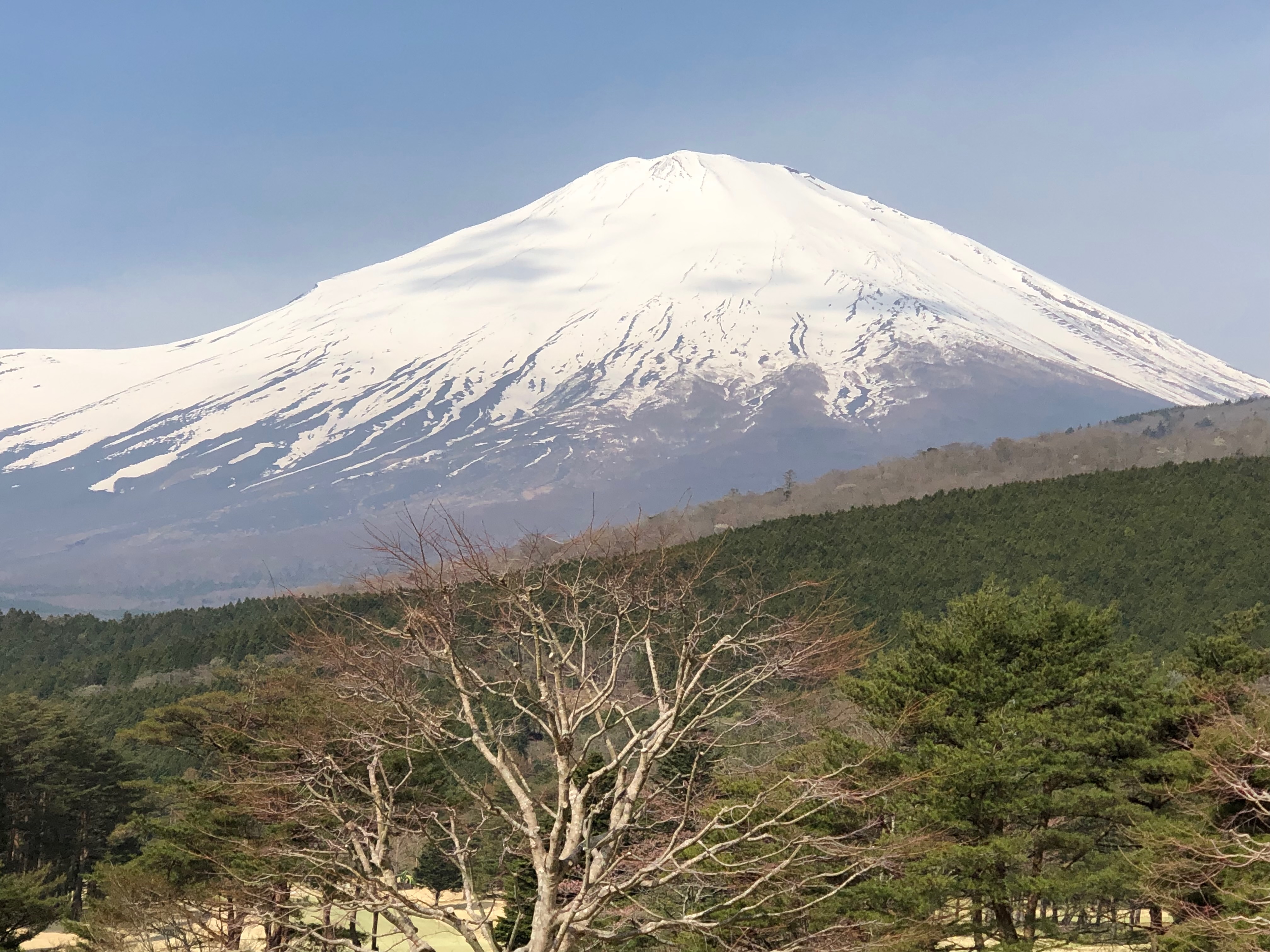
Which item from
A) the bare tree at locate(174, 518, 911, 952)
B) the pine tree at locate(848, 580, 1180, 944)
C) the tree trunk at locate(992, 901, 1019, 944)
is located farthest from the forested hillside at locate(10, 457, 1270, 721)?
the bare tree at locate(174, 518, 911, 952)

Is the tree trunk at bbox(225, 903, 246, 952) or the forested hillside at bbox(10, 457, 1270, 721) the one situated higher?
the tree trunk at bbox(225, 903, 246, 952)

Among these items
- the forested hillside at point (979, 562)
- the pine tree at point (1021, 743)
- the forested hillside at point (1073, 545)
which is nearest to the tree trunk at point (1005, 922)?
the pine tree at point (1021, 743)

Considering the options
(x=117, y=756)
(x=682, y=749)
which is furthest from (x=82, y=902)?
(x=682, y=749)

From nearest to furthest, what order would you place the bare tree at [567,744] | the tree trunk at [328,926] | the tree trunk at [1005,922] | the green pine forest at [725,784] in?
the bare tree at [567,744]
the tree trunk at [328,926]
the green pine forest at [725,784]
the tree trunk at [1005,922]

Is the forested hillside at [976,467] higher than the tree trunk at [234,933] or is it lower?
lower

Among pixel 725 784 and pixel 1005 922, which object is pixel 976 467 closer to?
pixel 1005 922

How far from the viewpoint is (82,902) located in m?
32.7

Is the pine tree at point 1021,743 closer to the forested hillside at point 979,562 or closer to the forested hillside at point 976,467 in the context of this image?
the forested hillside at point 979,562

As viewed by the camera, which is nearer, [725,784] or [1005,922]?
[725,784]

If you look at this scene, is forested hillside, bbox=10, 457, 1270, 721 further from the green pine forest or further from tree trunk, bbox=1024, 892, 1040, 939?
tree trunk, bbox=1024, 892, 1040, 939

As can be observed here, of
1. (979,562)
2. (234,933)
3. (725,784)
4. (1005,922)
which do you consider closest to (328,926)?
(234,933)

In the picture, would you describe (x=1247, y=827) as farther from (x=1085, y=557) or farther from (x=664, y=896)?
(x=1085, y=557)

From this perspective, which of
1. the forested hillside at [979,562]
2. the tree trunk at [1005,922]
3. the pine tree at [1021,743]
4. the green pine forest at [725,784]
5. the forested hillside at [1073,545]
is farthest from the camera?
the forested hillside at [1073,545]

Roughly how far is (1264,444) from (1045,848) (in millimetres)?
125849
